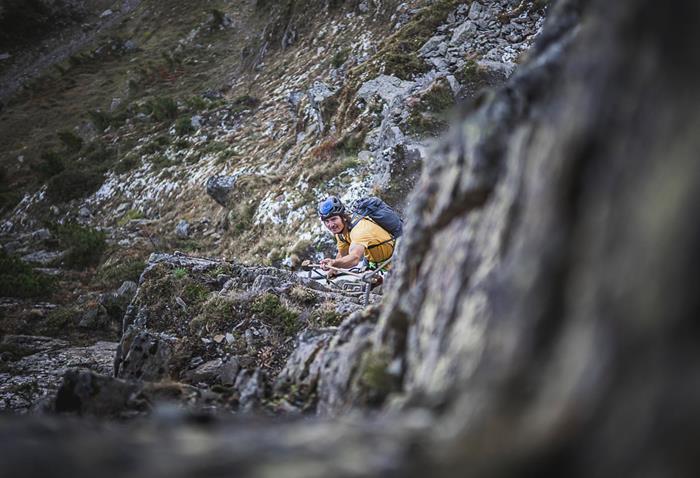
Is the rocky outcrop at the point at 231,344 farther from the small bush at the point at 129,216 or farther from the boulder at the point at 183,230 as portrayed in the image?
the small bush at the point at 129,216

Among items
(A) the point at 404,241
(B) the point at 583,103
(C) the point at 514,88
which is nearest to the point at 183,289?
(A) the point at 404,241

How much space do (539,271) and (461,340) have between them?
0.88 meters

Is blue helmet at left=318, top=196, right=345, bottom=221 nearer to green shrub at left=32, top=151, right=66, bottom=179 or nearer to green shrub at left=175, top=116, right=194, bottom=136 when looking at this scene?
green shrub at left=175, top=116, right=194, bottom=136

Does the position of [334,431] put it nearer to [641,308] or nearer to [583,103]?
[641,308]

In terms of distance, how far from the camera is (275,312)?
28.9 ft

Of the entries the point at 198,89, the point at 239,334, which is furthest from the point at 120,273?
the point at 198,89

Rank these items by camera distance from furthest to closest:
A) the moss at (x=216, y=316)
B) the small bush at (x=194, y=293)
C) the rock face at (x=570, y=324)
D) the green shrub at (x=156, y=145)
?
the green shrub at (x=156, y=145) → the small bush at (x=194, y=293) → the moss at (x=216, y=316) → the rock face at (x=570, y=324)

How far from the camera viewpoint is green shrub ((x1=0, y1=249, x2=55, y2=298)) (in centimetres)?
1853

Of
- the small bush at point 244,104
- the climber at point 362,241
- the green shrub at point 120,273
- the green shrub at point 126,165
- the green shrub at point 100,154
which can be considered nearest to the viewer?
the climber at point 362,241

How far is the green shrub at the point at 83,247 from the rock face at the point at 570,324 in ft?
78.0

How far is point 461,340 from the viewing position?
2904 millimetres

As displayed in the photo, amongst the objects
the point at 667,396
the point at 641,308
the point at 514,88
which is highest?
the point at 514,88

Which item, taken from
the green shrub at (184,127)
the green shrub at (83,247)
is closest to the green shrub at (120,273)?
the green shrub at (83,247)

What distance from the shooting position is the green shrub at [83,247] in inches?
918
